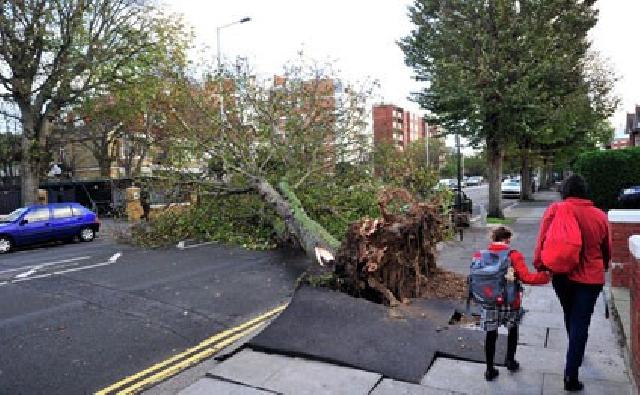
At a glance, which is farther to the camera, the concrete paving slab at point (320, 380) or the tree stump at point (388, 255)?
the tree stump at point (388, 255)

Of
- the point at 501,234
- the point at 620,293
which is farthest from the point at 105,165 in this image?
the point at 501,234

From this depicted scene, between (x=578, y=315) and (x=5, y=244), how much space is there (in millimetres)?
16008

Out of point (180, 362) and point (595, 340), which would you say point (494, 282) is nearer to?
point (595, 340)

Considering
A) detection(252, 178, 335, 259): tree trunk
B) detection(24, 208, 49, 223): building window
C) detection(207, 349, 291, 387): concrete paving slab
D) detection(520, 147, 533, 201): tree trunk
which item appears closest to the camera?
detection(207, 349, 291, 387): concrete paving slab

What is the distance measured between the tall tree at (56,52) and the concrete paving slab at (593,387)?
19573 millimetres

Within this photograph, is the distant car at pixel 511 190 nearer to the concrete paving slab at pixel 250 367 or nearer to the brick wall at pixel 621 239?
the brick wall at pixel 621 239

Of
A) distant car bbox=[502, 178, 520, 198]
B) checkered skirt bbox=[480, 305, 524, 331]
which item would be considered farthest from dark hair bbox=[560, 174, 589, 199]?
distant car bbox=[502, 178, 520, 198]

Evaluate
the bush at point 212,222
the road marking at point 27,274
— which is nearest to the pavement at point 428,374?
the road marking at point 27,274

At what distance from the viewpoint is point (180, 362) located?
210 inches

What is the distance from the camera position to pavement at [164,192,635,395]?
429cm

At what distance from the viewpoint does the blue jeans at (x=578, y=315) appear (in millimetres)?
4113

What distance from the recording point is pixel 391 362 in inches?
191

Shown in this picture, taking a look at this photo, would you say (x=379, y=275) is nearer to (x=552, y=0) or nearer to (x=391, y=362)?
(x=391, y=362)

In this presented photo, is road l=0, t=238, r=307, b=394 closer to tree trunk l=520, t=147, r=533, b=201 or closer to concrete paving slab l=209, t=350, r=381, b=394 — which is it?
concrete paving slab l=209, t=350, r=381, b=394
